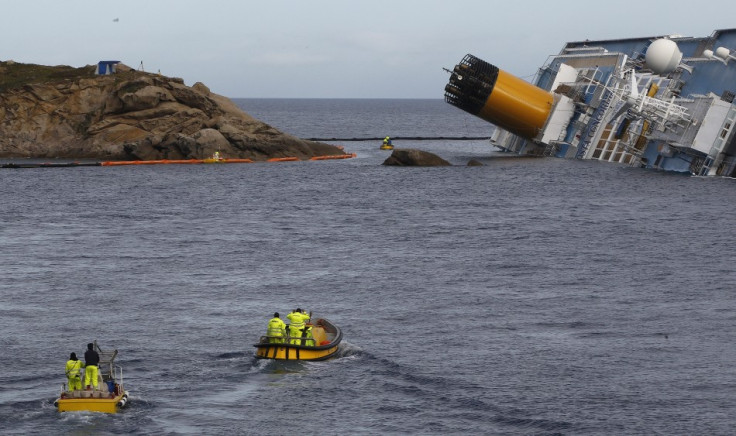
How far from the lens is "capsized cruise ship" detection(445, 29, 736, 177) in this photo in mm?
98625

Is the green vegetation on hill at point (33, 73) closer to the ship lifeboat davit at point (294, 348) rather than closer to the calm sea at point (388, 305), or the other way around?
the calm sea at point (388, 305)

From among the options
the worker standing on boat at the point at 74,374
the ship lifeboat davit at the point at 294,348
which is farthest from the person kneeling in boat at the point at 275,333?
the worker standing on boat at the point at 74,374

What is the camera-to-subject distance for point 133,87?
134 meters

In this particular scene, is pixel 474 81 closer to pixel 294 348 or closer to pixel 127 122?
pixel 127 122

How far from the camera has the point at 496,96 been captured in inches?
4513

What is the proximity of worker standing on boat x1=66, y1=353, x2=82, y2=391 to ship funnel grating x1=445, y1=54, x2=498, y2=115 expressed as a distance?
81350mm

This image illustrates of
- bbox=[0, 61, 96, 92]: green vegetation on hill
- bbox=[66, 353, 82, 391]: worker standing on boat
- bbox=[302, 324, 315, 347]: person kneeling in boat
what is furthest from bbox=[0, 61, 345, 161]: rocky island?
bbox=[66, 353, 82, 391]: worker standing on boat

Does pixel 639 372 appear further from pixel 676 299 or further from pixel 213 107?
pixel 213 107

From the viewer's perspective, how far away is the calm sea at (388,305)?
37.0 m

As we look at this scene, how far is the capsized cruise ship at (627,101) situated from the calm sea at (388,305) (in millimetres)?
4864

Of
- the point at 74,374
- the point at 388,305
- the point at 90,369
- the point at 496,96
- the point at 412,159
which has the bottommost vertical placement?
the point at 74,374

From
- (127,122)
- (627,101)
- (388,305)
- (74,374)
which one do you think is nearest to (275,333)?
(74,374)

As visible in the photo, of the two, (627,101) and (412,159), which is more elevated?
(627,101)

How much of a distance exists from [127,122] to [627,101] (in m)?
65.0
